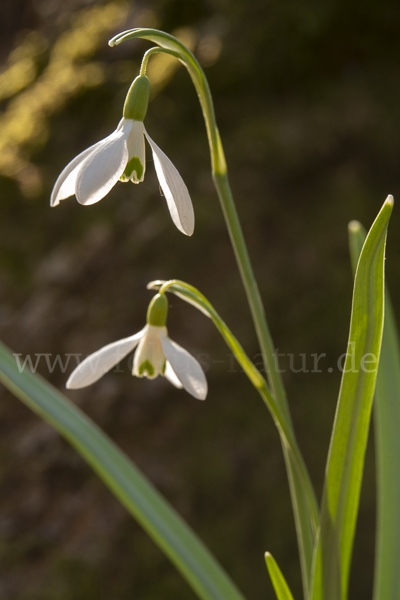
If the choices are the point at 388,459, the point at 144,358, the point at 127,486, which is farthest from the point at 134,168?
the point at 388,459

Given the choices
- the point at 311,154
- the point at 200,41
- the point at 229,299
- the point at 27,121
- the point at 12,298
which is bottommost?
the point at 229,299

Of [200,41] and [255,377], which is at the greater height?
[200,41]

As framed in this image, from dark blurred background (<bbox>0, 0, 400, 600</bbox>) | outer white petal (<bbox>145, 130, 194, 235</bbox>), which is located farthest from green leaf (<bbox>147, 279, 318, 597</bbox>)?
dark blurred background (<bbox>0, 0, 400, 600</bbox>)

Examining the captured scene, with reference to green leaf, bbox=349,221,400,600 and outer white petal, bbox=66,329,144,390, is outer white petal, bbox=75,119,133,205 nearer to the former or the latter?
outer white petal, bbox=66,329,144,390

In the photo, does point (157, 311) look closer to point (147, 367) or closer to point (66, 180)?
point (147, 367)

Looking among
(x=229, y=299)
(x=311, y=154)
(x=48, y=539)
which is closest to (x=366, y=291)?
(x=229, y=299)

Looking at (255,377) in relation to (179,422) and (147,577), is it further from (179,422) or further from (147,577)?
(147,577)

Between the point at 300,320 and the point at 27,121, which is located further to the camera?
the point at 27,121

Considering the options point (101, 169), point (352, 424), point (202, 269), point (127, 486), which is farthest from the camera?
point (202, 269)
